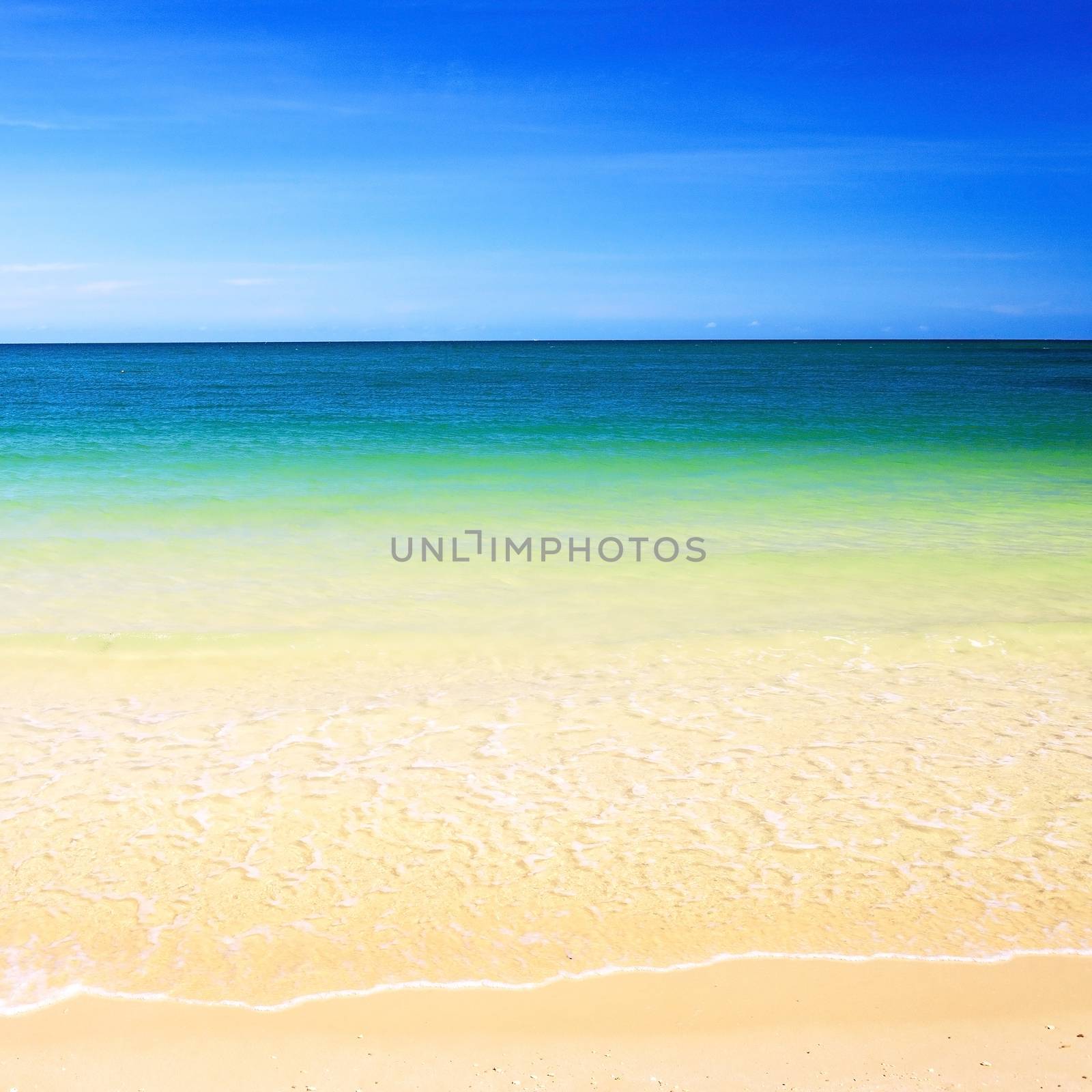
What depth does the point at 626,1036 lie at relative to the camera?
9.87 feet

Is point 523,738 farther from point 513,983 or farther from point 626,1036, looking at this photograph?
point 626,1036

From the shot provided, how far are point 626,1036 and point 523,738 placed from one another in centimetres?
237

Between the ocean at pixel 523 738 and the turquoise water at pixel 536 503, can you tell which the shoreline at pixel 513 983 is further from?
the turquoise water at pixel 536 503

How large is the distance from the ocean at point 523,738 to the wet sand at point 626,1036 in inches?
4.6

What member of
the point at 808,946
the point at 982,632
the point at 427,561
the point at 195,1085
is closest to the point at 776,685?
the point at 982,632

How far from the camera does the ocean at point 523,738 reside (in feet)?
11.6

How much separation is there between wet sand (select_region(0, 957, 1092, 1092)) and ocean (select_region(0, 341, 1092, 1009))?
0.38 ft

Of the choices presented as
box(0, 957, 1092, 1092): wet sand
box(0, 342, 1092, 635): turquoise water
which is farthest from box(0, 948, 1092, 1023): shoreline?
box(0, 342, 1092, 635): turquoise water

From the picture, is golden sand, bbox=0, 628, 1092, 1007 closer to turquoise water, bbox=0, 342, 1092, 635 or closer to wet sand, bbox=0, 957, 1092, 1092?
wet sand, bbox=0, 957, 1092, 1092

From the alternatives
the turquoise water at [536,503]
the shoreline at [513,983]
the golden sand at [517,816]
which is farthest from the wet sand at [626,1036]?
the turquoise water at [536,503]

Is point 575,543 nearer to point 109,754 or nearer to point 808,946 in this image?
point 109,754

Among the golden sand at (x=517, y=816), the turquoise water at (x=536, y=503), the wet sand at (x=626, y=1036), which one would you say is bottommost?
the wet sand at (x=626, y=1036)

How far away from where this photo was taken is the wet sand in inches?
112

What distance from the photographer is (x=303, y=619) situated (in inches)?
305
